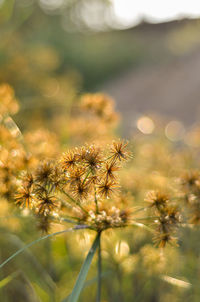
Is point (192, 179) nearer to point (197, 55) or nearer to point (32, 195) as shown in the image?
point (32, 195)

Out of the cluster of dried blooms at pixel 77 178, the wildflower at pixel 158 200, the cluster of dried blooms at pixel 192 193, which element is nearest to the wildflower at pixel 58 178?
the cluster of dried blooms at pixel 77 178

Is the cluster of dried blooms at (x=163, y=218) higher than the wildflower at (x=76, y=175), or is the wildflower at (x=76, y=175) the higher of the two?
the wildflower at (x=76, y=175)

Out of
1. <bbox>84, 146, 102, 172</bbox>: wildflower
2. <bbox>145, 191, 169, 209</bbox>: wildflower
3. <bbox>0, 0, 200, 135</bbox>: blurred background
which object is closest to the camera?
<bbox>84, 146, 102, 172</bbox>: wildflower

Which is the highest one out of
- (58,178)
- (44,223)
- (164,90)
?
(164,90)

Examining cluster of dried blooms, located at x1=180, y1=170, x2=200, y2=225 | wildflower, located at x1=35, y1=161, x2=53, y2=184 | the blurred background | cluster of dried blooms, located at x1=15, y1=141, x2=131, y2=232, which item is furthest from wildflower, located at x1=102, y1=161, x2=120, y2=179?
the blurred background

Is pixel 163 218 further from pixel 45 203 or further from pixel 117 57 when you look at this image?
pixel 117 57

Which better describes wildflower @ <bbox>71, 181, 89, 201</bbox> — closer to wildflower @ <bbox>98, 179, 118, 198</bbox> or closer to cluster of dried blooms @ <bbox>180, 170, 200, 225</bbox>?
wildflower @ <bbox>98, 179, 118, 198</bbox>

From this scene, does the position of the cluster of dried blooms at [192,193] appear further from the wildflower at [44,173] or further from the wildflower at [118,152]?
the wildflower at [44,173]

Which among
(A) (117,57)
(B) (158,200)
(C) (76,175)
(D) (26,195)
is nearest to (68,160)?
(C) (76,175)

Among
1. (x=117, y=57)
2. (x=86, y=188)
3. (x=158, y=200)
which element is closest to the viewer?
(x=86, y=188)

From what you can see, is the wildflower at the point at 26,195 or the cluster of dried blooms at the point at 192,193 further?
the cluster of dried blooms at the point at 192,193

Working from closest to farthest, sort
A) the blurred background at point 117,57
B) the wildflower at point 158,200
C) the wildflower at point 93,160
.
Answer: the wildflower at point 93,160, the wildflower at point 158,200, the blurred background at point 117,57
